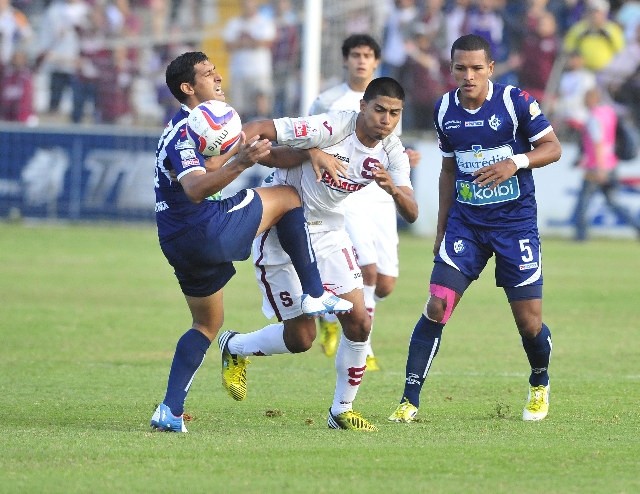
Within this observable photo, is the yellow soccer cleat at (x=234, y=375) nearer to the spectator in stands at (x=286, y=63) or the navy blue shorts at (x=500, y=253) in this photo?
the navy blue shorts at (x=500, y=253)

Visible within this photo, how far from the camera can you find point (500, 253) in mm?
7262

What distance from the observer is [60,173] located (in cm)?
2228

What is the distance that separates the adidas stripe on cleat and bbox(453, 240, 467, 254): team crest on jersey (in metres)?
2.08

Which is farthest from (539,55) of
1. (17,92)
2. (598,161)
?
(17,92)

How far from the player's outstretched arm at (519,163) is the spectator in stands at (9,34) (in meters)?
18.5

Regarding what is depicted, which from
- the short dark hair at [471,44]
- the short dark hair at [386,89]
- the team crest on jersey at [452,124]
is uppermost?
the short dark hair at [471,44]

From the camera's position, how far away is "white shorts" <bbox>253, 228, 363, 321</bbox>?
7.41 m

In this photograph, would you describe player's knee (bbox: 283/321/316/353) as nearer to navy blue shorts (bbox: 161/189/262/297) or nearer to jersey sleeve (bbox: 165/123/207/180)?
navy blue shorts (bbox: 161/189/262/297)

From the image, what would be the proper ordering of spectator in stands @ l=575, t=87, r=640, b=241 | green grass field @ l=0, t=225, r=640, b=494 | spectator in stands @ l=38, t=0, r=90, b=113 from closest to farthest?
green grass field @ l=0, t=225, r=640, b=494 → spectator in stands @ l=575, t=87, r=640, b=241 → spectator in stands @ l=38, t=0, r=90, b=113

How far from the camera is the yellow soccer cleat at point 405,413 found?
23.3 ft

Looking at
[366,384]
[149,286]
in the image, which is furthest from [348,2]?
[366,384]

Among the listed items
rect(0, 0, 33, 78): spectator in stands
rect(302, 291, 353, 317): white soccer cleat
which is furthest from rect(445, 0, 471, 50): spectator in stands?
rect(302, 291, 353, 317): white soccer cleat

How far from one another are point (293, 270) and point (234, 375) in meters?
0.84

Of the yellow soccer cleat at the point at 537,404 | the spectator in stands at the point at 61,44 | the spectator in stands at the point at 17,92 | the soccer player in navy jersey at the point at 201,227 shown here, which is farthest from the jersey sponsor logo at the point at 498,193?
the spectator in stands at the point at 61,44
